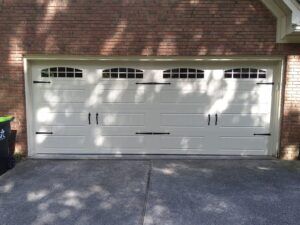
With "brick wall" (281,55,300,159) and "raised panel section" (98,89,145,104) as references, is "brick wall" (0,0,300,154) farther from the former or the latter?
"raised panel section" (98,89,145,104)

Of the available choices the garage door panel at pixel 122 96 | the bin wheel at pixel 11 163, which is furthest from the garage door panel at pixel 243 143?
the bin wheel at pixel 11 163

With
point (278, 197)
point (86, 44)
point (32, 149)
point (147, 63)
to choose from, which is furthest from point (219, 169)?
point (32, 149)

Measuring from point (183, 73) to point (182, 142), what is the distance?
1596 millimetres

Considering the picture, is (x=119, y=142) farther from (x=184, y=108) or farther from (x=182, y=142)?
(x=184, y=108)

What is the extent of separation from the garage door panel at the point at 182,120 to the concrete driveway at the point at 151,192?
2.85 feet

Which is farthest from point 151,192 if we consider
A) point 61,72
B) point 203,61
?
point 61,72

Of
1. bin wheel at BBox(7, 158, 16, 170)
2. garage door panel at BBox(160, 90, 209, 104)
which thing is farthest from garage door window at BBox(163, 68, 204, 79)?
bin wheel at BBox(7, 158, 16, 170)

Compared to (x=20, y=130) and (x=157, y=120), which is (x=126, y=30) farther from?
(x=20, y=130)

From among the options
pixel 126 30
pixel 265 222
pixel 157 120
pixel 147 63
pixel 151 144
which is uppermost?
pixel 126 30

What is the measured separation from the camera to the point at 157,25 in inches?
241

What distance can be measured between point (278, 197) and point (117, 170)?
2.91 meters

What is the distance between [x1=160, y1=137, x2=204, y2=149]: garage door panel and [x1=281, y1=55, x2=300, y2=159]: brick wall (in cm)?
184

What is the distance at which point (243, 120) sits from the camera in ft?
21.7

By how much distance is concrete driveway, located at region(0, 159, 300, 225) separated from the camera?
12.4ft
